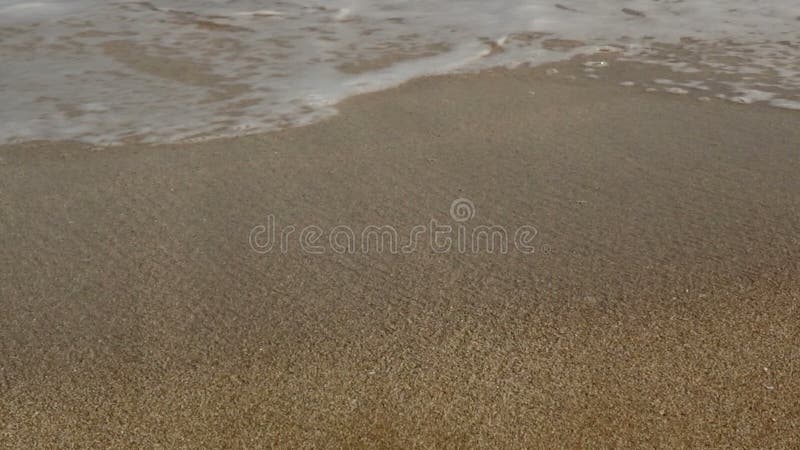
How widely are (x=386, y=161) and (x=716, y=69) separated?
75.2 inches

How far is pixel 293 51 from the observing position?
15.5 ft

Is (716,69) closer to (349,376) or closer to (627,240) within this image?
(627,240)

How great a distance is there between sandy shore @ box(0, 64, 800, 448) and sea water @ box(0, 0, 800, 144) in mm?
346

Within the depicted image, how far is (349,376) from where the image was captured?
2.07 m

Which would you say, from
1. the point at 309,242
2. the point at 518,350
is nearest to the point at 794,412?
the point at 518,350
